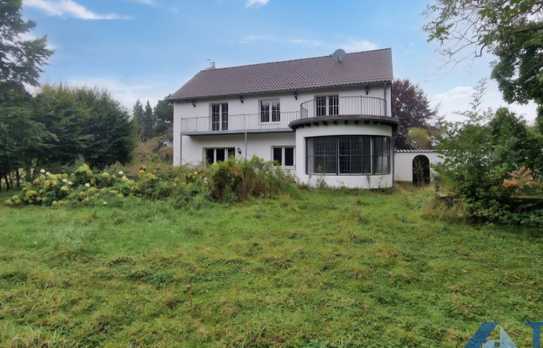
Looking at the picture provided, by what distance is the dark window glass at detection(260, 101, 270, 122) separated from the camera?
16.1 m

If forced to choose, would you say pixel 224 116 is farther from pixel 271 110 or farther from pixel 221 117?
pixel 271 110

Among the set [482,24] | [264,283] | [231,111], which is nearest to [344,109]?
[231,111]

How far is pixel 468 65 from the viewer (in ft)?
16.5

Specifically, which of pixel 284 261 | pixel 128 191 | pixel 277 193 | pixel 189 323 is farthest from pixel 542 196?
pixel 128 191

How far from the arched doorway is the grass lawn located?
9.61 m

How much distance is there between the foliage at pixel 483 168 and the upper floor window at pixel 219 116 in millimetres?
12605

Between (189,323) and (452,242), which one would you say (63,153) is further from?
(452,242)

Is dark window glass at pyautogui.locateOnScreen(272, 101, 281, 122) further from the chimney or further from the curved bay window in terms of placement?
the chimney

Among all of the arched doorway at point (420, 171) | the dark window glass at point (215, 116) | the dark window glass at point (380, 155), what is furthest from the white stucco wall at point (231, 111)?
the arched doorway at point (420, 171)

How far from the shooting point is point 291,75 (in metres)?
16.7

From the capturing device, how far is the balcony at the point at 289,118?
45.0 feet

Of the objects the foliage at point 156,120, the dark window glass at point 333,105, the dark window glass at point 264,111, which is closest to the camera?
the dark window glass at point 333,105

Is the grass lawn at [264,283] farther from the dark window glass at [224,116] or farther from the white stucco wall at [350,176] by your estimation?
the dark window glass at [224,116]
